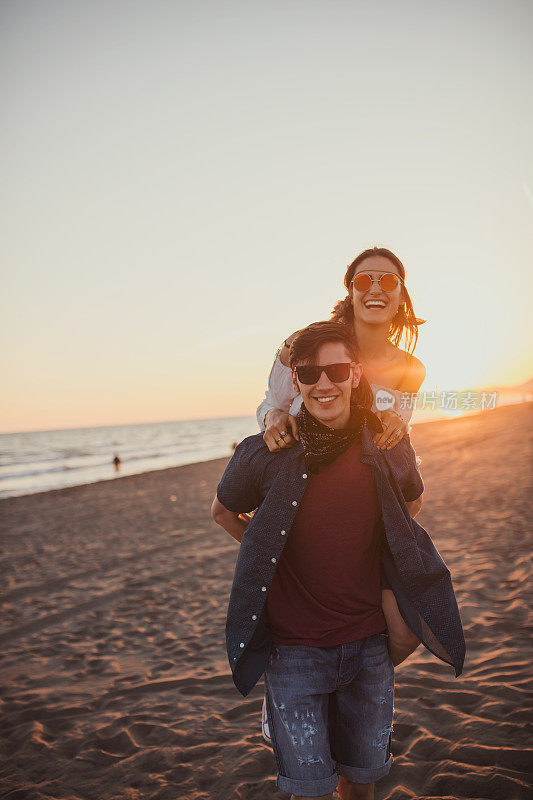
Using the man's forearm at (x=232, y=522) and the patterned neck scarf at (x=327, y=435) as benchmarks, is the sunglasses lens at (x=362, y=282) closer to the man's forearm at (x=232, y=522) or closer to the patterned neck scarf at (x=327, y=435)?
the patterned neck scarf at (x=327, y=435)

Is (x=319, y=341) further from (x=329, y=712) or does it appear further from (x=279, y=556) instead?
(x=329, y=712)

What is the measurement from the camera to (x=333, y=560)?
8.34 ft

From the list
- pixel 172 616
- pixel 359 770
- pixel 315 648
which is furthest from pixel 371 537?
pixel 172 616

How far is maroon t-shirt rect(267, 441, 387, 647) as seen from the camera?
252cm

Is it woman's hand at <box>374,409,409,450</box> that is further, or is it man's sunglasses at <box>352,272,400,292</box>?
man's sunglasses at <box>352,272,400,292</box>

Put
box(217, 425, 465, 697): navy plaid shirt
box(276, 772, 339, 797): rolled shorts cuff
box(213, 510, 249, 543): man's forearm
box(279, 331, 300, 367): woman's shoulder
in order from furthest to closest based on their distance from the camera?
box(279, 331, 300, 367): woman's shoulder → box(213, 510, 249, 543): man's forearm → box(217, 425, 465, 697): navy plaid shirt → box(276, 772, 339, 797): rolled shorts cuff

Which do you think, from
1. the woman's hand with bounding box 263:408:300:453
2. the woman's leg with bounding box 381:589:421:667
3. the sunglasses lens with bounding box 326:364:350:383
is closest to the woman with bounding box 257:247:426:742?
the woman's hand with bounding box 263:408:300:453

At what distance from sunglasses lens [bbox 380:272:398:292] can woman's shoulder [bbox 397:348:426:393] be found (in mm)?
423

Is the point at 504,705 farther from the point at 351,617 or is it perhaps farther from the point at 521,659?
the point at 351,617

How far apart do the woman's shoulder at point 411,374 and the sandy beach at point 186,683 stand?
2.69 meters

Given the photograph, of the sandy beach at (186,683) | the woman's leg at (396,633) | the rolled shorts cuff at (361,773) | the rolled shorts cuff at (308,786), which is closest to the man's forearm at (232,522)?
the woman's leg at (396,633)

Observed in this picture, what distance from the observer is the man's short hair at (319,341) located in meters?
2.54

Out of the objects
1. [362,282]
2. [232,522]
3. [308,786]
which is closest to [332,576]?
[232,522]

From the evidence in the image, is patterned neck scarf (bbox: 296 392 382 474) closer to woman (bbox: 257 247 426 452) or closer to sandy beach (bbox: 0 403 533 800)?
woman (bbox: 257 247 426 452)
